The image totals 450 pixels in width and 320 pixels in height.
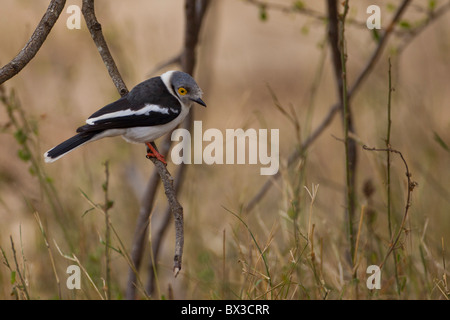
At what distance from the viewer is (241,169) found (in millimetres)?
6090

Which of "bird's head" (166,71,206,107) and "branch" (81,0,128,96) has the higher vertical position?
"branch" (81,0,128,96)

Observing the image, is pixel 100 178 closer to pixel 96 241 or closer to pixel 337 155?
pixel 96 241

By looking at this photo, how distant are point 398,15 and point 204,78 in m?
2.10

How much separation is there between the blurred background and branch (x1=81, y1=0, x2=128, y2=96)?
0.47 metres

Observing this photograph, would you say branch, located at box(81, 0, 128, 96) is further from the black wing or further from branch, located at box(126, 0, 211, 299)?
branch, located at box(126, 0, 211, 299)

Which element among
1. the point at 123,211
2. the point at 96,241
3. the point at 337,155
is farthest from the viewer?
the point at 337,155

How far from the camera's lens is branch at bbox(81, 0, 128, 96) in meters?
2.00

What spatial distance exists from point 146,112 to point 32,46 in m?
0.60

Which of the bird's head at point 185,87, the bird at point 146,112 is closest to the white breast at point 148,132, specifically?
the bird at point 146,112

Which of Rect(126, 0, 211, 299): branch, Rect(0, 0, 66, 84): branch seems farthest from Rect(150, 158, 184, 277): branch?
Rect(126, 0, 211, 299): branch

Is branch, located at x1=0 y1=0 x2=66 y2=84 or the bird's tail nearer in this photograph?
branch, located at x1=0 y1=0 x2=66 y2=84

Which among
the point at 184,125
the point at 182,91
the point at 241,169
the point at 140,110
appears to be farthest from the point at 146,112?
the point at 241,169

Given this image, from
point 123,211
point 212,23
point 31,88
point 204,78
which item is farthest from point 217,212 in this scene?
point 31,88

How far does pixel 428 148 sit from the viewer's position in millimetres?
5355
